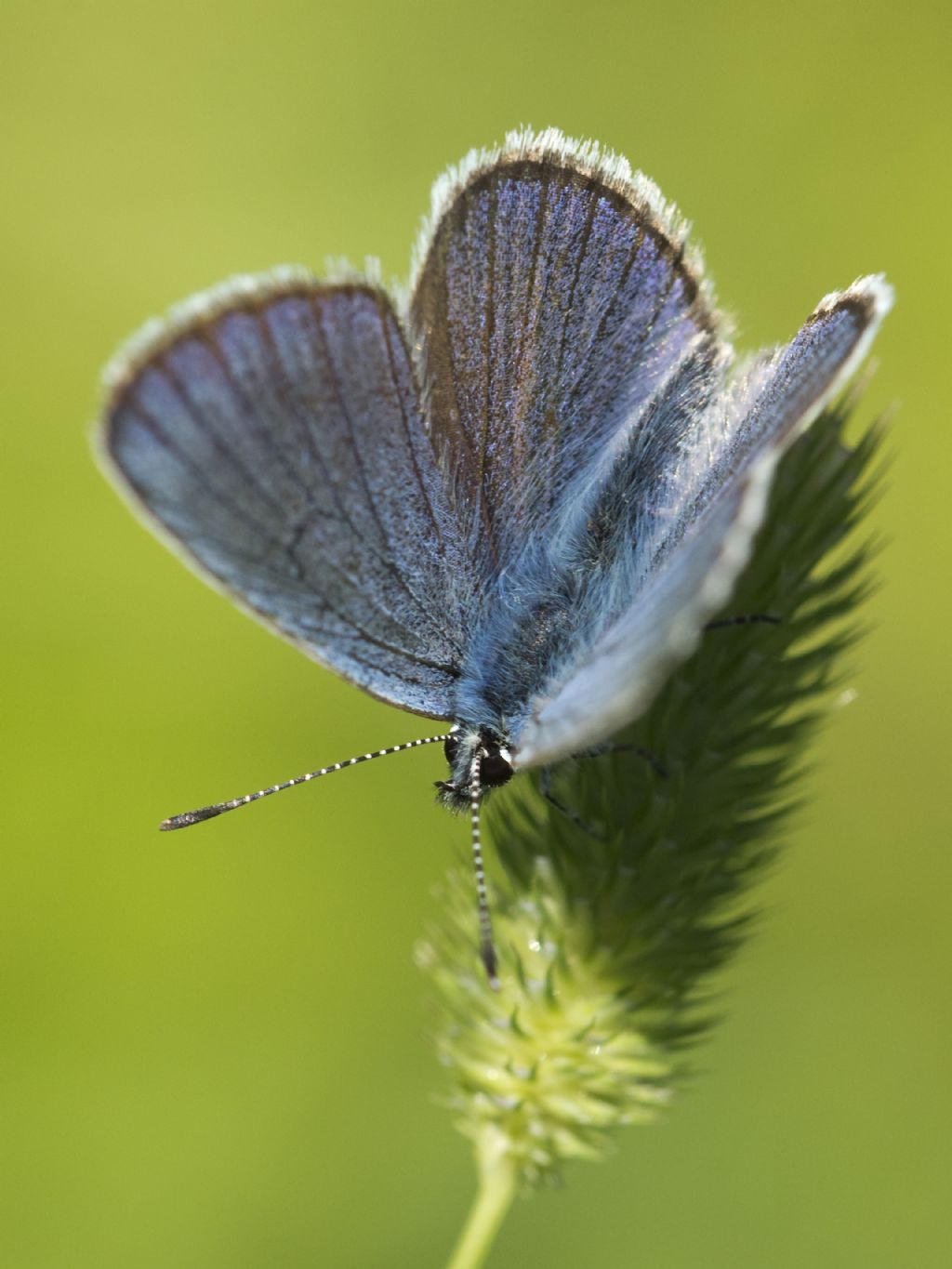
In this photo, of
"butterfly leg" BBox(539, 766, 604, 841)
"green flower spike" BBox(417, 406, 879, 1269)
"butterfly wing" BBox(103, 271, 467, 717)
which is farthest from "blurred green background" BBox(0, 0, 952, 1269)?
"butterfly wing" BBox(103, 271, 467, 717)

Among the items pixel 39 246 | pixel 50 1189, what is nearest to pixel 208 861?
pixel 50 1189

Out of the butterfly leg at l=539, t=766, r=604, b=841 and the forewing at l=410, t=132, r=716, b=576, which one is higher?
the forewing at l=410, t=132, r=716, b=576

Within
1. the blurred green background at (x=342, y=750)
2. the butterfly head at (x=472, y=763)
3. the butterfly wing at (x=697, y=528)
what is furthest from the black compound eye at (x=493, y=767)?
the blurred green background at (x=342, y=750)

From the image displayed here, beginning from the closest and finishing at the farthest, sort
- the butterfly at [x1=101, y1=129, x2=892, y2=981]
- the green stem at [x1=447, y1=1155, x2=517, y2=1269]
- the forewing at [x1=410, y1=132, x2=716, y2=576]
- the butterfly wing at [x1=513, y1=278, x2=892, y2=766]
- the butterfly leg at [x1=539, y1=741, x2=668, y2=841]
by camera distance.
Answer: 1. the butterfly wing at [x1=513, y1=278, x2=892, y2=766]
2. the green stem at [x1=447, y1=1155, x2=517, y2=1269]
3. the butterfly at [x1=101, y1=129, x2=892, y2=981]
4. the butterfly leg at [x1=539, y1=741, x2=668, y2=841]
5. the forewing at [x1=410, y1=132, x2=716, y2=576]

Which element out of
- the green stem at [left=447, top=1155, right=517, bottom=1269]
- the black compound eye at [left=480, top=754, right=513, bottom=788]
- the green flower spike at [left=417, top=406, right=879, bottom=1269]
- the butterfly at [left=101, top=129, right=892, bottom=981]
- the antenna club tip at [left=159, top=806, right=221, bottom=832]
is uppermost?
the butterfly at [left=101, top=129, right=892, bottom=981]

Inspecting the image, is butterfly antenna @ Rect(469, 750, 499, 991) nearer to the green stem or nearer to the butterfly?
the butterfly

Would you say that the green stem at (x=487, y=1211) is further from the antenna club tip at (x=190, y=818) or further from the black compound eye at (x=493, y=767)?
the antenna club tip at (x=190, y=818)

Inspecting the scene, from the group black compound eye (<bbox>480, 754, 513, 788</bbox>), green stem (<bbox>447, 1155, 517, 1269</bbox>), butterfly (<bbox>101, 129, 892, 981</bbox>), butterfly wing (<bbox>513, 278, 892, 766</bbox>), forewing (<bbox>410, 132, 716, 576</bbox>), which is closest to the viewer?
butterfly wing (<bbox>513, 278, 892, 766</bbox>)

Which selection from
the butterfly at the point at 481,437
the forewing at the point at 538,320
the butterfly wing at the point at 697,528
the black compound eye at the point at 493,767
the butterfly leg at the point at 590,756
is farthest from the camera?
the forewing at the point at 538,320
